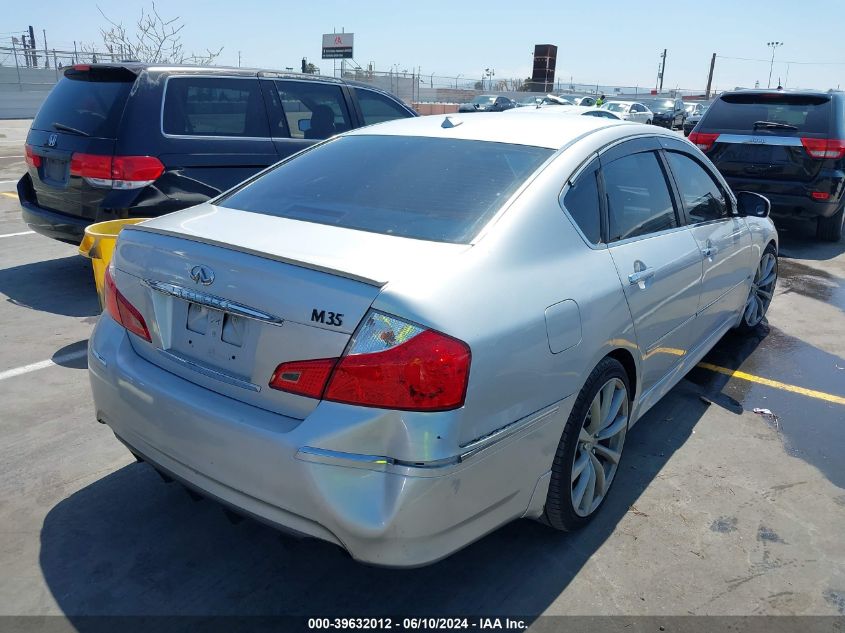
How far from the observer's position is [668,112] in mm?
32500

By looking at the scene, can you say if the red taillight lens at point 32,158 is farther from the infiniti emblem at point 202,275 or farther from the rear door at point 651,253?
the rear door at point 651,253

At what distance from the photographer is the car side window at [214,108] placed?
5.51 meters

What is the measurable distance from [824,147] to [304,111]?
240 inches

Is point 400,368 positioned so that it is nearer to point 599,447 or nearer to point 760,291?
point 599,447

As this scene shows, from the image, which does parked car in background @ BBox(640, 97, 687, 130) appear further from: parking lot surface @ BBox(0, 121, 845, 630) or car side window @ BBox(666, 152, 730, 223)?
parking lot surface @ BBox(0, 121, 845, 630)

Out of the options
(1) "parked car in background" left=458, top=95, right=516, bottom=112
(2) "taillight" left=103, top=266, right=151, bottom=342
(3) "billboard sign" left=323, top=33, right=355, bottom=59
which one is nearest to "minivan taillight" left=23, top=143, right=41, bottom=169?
(2) "taillight" left=103, top=266, right=151, bottom=342

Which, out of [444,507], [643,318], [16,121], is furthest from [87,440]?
[16,121]

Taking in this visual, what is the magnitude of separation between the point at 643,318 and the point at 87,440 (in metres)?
2.85

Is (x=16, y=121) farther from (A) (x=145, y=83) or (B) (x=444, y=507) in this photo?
(B) (x=444, y=507)

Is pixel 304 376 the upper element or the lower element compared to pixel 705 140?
lower

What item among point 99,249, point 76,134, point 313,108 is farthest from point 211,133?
point 99,249

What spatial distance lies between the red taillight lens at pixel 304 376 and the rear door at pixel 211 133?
3.72 m

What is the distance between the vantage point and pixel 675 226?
12.0 ft

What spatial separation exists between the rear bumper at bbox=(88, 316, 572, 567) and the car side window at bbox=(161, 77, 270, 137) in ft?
11.5
